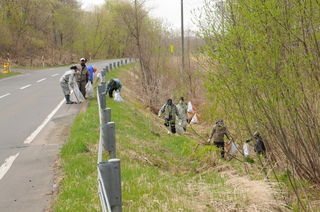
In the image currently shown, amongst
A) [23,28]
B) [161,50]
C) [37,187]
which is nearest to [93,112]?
[37,187]

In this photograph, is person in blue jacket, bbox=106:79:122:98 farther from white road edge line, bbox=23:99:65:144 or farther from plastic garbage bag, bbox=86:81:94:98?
white road edge line, bbox=23:99:65:144

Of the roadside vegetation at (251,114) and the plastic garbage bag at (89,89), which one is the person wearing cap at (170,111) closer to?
the plastic garbage bag at (89,89)

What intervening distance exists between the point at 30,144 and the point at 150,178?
3.23 metres

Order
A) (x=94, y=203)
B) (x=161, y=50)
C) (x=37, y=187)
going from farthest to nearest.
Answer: (x=161, y=50) → (x=37, y=187) → (x=94, y=203)

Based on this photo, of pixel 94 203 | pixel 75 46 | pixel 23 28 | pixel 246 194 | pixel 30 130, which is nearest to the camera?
pixel 94 203

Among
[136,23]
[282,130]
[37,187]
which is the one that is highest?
[136,23]

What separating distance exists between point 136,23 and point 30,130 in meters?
16.2

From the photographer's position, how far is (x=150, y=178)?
7.02 metres

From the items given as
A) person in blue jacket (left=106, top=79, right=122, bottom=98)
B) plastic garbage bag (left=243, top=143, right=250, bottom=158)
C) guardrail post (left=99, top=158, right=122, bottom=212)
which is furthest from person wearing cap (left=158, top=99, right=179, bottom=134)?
guardrail post (left=99, top=158, right=122, bottom=212)

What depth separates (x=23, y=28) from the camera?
41562 mm

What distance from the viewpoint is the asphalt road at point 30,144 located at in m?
5.91

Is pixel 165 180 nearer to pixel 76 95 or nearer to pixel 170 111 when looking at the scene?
pixel 170 111

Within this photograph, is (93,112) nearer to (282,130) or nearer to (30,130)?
(30,130)

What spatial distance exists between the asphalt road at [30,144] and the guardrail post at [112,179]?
1.98 m
